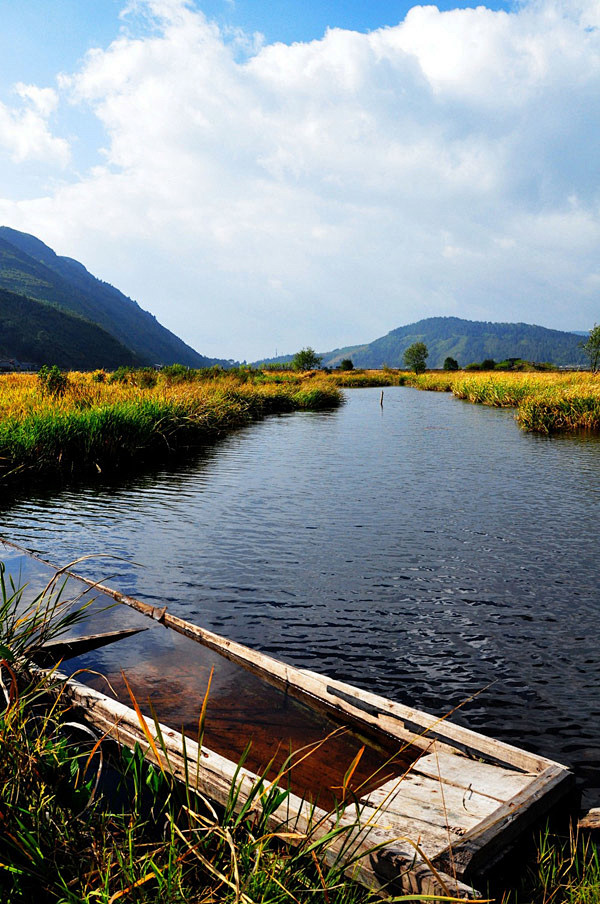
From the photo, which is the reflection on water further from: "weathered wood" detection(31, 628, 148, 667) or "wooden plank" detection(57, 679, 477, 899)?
"wooden plank" detection(57, 679, 477, 899)

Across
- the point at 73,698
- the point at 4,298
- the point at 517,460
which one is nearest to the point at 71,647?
the point at 73,698

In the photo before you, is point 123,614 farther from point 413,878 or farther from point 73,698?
point 413,878

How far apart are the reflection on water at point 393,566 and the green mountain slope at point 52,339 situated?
12134 centimetres

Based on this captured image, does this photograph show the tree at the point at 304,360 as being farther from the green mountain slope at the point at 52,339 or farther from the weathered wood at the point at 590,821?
the weathered wood at the point at 590,821

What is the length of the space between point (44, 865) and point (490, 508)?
40.5 ft

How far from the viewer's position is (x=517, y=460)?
20500 millimetres

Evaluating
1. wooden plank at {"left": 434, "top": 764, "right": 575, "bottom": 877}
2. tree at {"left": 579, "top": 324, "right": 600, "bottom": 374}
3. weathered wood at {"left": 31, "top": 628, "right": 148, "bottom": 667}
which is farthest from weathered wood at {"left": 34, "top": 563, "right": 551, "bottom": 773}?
tree at {"left": 579, "top": 324, "right": 600, "bottom": 374}

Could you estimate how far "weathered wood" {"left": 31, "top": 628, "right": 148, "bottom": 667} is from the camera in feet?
18.7

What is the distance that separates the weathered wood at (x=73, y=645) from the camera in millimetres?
5691

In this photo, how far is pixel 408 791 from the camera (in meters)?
3.54

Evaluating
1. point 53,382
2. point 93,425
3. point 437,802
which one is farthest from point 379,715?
point 53,382

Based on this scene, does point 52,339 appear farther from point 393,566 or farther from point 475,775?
point 475,775

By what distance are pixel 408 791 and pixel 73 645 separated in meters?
3.91

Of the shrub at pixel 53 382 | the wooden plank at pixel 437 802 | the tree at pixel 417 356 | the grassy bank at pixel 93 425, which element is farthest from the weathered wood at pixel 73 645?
the tree at pixel 417 356
